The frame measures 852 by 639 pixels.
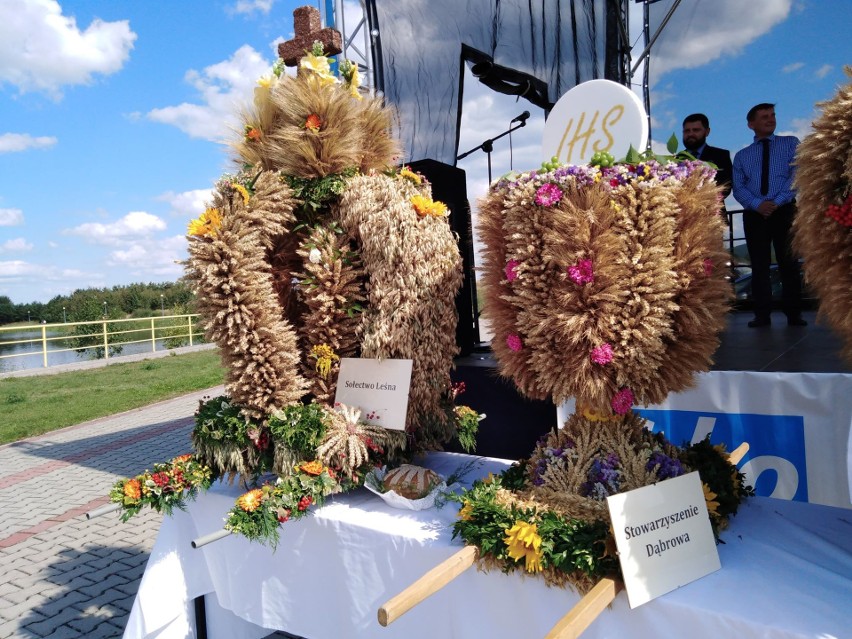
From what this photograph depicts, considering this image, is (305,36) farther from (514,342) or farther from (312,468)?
(312,468)

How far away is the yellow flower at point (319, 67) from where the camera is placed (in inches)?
77.7

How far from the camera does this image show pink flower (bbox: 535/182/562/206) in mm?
1320

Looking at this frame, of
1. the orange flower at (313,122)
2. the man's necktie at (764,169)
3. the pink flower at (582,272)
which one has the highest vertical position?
the man's necktie at (764,169)

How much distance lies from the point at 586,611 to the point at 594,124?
45.3 inches

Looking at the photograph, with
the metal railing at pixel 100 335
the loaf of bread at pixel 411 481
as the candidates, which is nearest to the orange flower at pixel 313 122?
the loaf of bread at pixel 411 481

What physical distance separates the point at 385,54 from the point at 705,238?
13.0 feet

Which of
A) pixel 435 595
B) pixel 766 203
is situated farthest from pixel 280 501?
pixel 766 203

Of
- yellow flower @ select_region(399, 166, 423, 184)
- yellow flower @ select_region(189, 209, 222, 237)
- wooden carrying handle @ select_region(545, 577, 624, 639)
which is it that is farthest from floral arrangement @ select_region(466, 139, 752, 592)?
yellow flower @ select_region(189, 209, 222, 237)

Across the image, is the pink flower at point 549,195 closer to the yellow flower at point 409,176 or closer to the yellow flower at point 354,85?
the yellow flower at point 409,176

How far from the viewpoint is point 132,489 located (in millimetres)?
1763

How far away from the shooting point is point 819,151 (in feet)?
3.28

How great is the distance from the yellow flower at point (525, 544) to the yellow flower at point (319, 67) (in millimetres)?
1561

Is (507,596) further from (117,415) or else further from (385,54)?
(117,415)

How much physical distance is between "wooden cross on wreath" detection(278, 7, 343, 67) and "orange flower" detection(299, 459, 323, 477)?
1445mm
